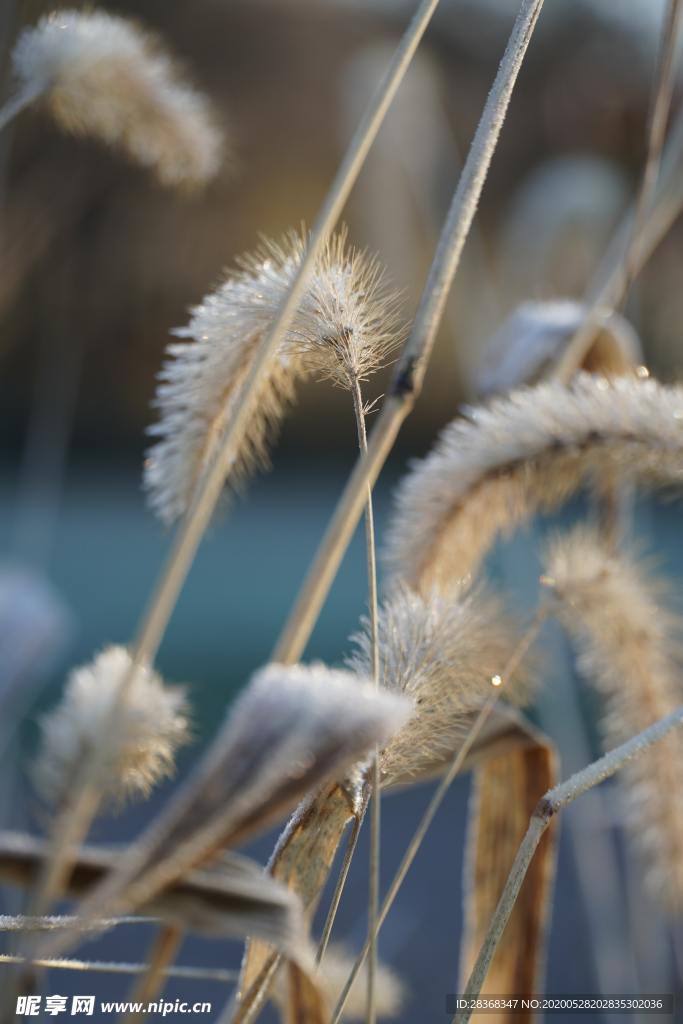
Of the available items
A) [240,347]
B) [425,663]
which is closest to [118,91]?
[240,347]

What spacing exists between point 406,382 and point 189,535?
0.26ft

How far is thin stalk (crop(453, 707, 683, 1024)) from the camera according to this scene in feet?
1.20

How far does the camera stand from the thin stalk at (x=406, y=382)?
0.29m

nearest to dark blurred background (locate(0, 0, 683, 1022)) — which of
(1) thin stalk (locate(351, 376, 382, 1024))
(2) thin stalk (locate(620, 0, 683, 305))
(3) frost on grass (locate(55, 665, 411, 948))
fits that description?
(2) thin stalk (locate(620, 0, 683, 305))

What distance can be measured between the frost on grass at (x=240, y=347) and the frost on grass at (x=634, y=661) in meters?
0.19

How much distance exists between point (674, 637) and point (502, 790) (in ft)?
0.48

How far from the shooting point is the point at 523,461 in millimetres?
434

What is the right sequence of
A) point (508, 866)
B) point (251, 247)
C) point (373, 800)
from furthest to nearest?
point (251, 247)
point (508, 866)
point (373, 800)

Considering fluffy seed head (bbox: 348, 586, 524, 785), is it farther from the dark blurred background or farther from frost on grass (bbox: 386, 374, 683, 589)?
the dark blurred background

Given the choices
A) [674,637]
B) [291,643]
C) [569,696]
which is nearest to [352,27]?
[569,696]

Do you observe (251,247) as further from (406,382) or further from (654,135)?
(406,382)

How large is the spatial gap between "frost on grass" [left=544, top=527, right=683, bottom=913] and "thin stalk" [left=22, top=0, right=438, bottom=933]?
271 millimetres

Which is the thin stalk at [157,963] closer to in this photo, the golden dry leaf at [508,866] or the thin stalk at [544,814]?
the thin stalk at [544,814]

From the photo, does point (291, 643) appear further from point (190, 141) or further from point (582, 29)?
point (582, 29)
